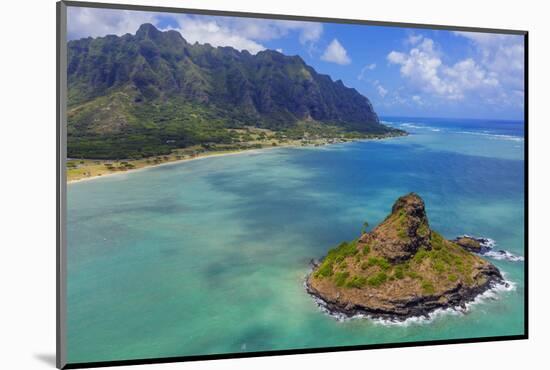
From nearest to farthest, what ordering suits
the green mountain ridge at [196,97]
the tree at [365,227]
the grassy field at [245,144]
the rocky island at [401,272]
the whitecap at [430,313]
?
the whitecap at [430,313], the rocky island at [401,272], the tree at [365,227], the green mountain ridge at [196,97], the grassy field at [245,144]

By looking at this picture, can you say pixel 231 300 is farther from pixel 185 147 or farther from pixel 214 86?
pixel 214 86

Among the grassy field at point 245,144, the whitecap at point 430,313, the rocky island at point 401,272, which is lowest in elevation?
the whitecap at point 430,313

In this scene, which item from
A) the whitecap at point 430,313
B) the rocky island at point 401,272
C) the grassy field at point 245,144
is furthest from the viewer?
the grassy field at point 245,144

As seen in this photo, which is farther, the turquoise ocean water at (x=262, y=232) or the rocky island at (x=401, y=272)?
the rocky island at (x=401, y=272)

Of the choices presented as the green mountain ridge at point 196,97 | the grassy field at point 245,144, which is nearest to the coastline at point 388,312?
the grassy field at point 245,144

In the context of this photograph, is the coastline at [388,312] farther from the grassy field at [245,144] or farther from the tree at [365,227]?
the grassy field at [245,144]

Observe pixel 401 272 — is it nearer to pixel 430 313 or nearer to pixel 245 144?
pixel 430 313

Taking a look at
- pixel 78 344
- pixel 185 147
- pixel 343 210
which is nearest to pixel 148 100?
pixel 185 147

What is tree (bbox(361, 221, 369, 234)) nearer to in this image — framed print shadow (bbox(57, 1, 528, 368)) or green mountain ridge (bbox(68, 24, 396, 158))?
framed print shadow (bbox(57, 1, 528, 368))
